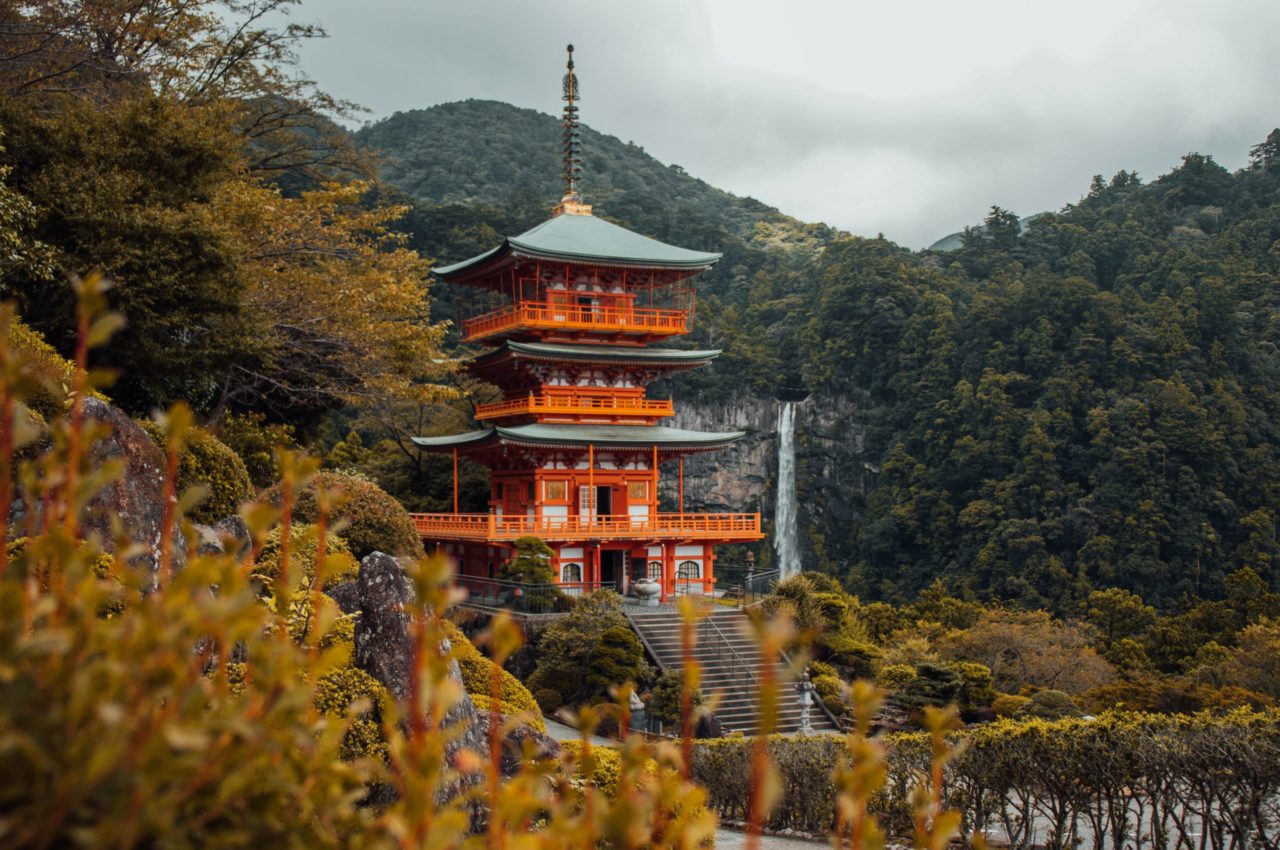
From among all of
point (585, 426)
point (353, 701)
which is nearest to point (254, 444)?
point (585, 426)

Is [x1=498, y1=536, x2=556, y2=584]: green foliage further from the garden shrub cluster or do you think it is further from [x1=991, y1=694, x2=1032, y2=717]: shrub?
the garden shrub cluster

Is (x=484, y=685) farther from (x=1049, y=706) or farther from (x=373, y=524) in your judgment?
(x=1049, y=706)

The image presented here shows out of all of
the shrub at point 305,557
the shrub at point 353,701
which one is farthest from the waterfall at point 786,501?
the shrub at point 353,701

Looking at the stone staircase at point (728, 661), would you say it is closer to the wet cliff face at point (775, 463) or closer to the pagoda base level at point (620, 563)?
the pagoda base level at point (620, 563)

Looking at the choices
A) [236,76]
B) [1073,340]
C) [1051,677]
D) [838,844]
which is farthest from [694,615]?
[1073,340]

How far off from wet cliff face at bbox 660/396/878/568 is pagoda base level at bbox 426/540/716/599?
32619 millimetres

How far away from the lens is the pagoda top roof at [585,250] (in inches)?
906

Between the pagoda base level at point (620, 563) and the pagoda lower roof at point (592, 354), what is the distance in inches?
160

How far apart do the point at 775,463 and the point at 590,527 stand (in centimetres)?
3642

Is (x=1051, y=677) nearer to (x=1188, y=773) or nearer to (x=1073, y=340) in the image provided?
(x=1188, y=773)

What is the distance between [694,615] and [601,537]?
67.7ft

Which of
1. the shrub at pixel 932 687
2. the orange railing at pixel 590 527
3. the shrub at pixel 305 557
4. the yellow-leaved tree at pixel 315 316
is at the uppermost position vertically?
the yellow-leaved tree at pixel 315 316

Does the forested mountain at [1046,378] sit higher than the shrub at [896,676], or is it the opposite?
the forested mountain at [1046,378]

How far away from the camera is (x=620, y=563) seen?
2342cm
